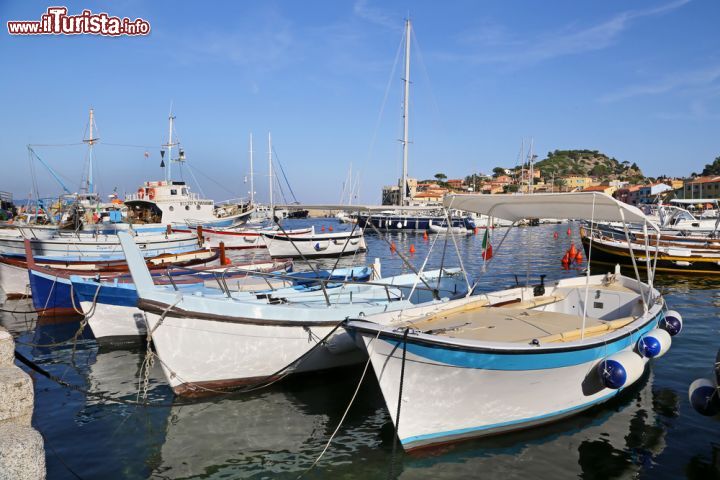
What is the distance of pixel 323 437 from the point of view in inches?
329

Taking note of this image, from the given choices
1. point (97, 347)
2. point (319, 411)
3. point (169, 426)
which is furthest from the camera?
point (97, 347)

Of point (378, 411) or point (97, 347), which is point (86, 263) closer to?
point (97, 347)

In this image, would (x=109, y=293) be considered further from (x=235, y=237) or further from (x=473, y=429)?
(x=235, y=237)

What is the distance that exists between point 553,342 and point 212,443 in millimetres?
5713

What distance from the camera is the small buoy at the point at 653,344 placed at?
852cm

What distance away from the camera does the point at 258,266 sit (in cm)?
1886

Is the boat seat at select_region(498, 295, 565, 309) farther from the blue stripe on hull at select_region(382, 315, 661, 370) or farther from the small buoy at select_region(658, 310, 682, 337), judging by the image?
the blue stripe on hull at select_region(382, 315, 661, 370)

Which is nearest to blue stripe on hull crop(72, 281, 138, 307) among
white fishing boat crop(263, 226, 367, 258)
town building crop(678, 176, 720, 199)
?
white fishing boat crop(263, 226, 367, 258)

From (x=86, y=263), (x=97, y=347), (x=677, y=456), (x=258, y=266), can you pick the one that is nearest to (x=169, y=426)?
(x=97, y=347)

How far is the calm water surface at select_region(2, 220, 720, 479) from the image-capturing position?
7285 mm

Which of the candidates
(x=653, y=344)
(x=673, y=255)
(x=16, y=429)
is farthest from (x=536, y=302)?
(x=673, y=255)

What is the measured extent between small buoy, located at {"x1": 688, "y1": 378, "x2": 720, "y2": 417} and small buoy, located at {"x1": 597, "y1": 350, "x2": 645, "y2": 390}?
0.86 meters

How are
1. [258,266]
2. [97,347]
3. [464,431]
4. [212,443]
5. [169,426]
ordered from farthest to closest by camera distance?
[258,266] → [97,347] → [169,426] → [212,443] → [464,431]

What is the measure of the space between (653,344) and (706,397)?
1091 millimetres
